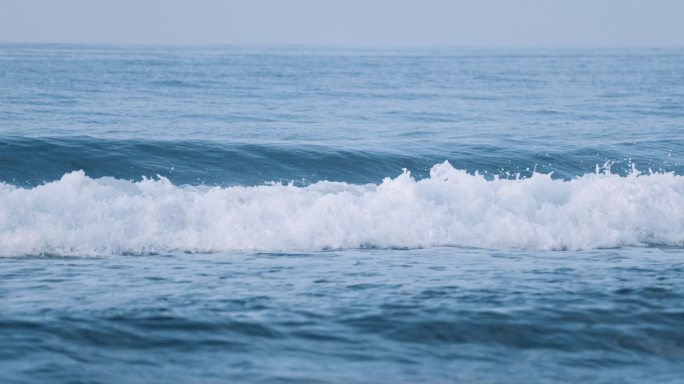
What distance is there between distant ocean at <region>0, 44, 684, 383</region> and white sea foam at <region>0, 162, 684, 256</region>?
4 cm

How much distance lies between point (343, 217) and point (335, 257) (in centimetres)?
208

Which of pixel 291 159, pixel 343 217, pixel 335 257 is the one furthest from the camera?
pixel 291 159

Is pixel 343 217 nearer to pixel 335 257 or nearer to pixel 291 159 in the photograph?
pixel 335 257

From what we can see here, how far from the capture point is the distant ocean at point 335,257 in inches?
260

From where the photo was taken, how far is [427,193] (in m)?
14.1

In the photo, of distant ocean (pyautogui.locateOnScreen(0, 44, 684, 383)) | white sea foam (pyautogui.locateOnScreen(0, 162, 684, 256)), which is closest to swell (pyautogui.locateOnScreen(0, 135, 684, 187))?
distant ocean (pyautogui.locateOnScreen(0, 44, 684, 383))

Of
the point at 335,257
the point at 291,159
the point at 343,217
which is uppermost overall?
the point at 291,159

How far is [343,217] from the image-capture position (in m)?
12.9

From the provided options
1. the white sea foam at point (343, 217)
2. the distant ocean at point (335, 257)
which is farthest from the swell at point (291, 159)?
the white sea foam at point (343, 217)

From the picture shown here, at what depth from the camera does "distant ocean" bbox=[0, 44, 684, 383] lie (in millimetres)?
6605

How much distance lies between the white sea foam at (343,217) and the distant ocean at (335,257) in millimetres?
45

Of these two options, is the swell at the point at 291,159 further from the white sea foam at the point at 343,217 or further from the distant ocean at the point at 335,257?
the white sea foam at the point at 343,217

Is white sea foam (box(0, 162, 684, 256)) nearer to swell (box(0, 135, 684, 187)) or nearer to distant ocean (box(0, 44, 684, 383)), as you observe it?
distant ocean (box(0, 44, 684, 383))

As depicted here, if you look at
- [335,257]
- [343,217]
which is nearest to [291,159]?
[343,217]
